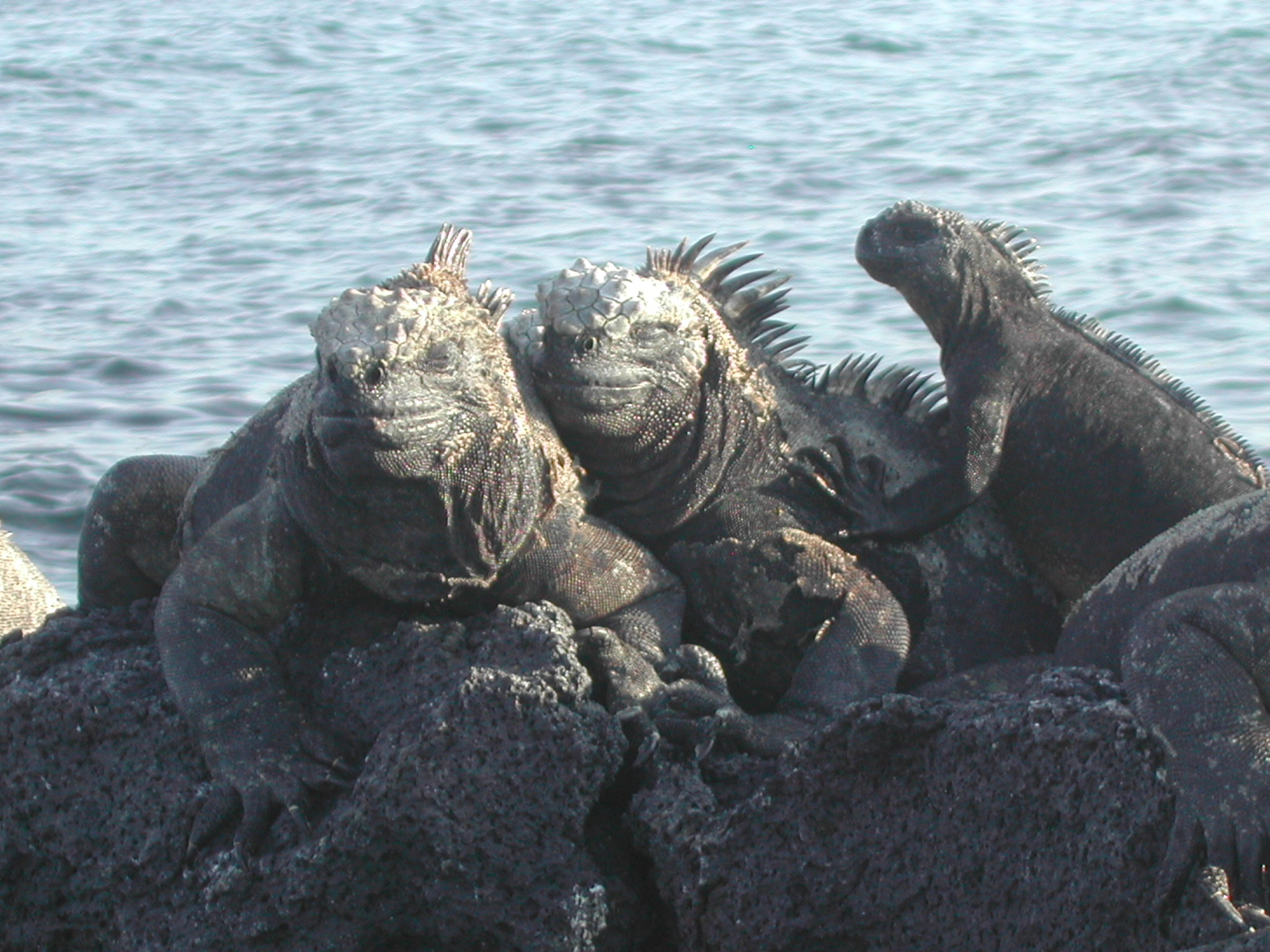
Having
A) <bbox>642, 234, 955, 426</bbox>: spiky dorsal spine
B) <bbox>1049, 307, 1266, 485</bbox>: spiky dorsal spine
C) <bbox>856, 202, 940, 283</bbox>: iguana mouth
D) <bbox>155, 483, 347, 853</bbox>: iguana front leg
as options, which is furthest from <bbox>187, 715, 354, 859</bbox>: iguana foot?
<bbox>1049, 307, 1266, 485</bbox>: spiky dorsal spine

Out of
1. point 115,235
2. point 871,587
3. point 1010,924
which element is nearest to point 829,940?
point 1010,924

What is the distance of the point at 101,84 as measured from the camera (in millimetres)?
19500

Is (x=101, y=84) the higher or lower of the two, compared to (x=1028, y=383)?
lower

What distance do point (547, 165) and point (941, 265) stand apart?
10043 millimetres

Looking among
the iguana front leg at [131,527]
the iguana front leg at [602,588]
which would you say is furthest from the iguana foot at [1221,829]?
the iguana front leg at [131,527]

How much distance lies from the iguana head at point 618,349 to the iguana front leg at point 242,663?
0.63m

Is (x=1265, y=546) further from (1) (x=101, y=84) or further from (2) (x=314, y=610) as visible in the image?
(1) (x=101, y=84)

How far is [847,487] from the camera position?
490 centimetres

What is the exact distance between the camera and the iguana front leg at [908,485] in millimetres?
4883

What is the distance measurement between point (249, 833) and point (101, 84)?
1649cm

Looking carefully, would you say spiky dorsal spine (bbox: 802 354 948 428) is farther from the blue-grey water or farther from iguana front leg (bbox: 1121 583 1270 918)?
the blue-grey water

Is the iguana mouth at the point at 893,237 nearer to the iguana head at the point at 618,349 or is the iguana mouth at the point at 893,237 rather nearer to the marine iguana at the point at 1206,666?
the iguana head at the point at 618,349

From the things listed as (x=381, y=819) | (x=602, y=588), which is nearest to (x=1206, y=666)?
(x=602, y=588)

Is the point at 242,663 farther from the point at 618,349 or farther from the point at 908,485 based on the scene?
the point at 908,485
